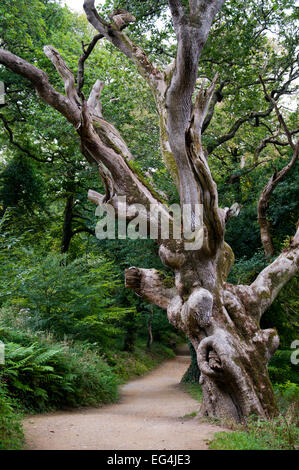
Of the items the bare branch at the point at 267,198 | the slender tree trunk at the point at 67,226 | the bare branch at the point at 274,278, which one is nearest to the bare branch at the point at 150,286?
the bare branch at the point at 274,278

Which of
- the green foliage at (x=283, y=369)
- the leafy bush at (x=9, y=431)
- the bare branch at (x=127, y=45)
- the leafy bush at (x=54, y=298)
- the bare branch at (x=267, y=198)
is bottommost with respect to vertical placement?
the green foliage at (x=283, y=369)

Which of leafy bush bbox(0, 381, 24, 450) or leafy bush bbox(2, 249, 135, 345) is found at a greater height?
leafy bush bbox(2, 249, 135, 345)

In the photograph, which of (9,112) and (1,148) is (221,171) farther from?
(1,148)

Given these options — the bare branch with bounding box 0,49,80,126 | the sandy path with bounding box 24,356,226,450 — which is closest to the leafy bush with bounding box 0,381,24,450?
the sandy path with bounding box 24,356,226,450

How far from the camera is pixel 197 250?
289 inches

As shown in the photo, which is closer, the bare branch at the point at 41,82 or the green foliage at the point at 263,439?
the green foliage at the point at 263,439

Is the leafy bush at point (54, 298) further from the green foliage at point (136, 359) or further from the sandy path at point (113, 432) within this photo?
the sandy path at point (113, 432)

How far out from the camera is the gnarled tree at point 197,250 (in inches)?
259

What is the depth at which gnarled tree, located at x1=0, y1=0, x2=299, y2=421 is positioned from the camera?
6586mm

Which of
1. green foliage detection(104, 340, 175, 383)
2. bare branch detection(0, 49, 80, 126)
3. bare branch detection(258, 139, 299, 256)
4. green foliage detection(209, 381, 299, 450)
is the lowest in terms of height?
green foliage detection(104, 340, 175, 383)

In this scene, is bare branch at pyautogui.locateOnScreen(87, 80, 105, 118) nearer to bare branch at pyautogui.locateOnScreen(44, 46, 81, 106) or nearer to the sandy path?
bare branch at pyautogui.locateOnScreen(44, 46, 81, 106)

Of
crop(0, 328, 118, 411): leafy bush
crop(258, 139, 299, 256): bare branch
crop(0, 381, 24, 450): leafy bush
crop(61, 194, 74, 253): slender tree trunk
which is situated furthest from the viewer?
crop(61, 194, 74, 253): slender tree trunk

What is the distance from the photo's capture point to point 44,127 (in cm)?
1436
